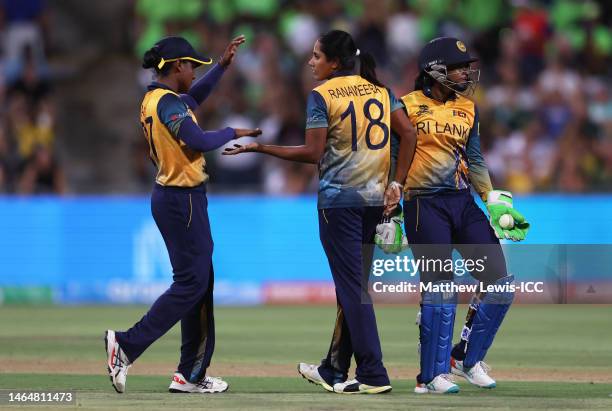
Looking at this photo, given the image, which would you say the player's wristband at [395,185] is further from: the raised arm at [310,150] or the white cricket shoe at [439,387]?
the white cricket shoe at [439,387]

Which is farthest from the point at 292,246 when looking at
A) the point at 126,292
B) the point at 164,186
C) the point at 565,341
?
the point at 164,186

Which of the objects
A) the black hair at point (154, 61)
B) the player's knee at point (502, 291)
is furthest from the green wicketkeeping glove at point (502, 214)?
the black hair at point (154, 61)

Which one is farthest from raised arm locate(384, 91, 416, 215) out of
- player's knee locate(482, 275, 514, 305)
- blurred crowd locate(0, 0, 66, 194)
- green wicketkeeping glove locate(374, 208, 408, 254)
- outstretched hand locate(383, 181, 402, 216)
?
blurred crowd locate(0, 0, 66, 194)

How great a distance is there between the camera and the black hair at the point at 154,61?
28.4ft

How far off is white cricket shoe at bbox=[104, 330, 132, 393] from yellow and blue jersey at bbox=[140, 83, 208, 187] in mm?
1074

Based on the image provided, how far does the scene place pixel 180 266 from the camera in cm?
856

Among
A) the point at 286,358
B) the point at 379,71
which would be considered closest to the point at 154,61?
the point at 286,358

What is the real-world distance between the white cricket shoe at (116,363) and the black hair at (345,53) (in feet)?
7.55

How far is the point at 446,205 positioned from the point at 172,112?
1.90 meters

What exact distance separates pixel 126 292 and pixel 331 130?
9101 millimetres

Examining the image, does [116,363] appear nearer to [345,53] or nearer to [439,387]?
[439,387]

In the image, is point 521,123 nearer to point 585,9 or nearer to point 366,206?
point 585,9

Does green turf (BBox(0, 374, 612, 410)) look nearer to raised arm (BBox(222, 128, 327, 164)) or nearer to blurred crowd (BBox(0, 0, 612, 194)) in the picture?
raised arm (BBox(222, 128, 327, 164))

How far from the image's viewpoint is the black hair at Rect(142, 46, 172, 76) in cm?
866
